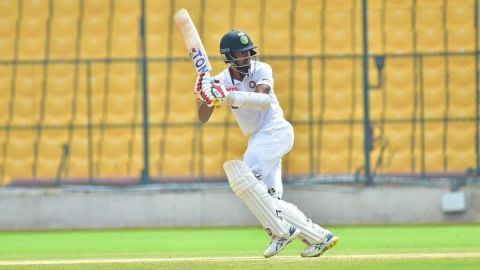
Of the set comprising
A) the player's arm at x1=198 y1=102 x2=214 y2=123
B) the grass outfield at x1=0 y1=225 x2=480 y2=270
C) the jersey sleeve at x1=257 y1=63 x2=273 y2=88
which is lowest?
the grass outfield at x1=0 y1=225 x2=480 y2=270

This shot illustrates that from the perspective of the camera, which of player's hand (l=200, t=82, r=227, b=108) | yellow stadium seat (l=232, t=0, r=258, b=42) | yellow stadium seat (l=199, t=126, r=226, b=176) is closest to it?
player's hand (l=200, t=82, r=227, b=108)

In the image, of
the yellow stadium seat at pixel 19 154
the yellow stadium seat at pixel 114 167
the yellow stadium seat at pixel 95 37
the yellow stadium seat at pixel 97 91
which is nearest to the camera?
the yellow stadium seat at pixel 114 167

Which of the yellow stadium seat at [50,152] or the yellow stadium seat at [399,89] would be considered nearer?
the yellow stadium seat at [399,89]

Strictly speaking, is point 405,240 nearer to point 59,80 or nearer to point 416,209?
point 416,209

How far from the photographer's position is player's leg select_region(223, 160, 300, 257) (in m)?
9.08

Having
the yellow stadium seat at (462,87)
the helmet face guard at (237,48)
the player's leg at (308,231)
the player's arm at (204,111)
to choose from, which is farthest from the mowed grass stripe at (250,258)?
the yellow stadium seat at (462,87)

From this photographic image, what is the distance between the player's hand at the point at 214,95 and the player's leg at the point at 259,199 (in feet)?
1.76

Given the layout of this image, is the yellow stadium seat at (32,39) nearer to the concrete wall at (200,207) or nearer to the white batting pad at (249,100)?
the concrete wall at (200,207)

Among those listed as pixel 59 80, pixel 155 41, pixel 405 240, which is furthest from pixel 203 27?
pixel 405 240

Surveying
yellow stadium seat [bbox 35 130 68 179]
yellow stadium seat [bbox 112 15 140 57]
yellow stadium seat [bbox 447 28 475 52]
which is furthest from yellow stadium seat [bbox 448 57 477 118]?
yellow stadium seat [bbox 35 130 68 179]

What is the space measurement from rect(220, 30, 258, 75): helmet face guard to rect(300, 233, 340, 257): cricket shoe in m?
1.40

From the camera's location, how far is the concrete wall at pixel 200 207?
14859mm

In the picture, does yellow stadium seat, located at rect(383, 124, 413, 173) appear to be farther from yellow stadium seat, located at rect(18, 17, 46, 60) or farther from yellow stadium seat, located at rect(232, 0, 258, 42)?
yellow stadium seat, located at rect(18, 17, 46, 60)

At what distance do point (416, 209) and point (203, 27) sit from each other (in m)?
4.26
